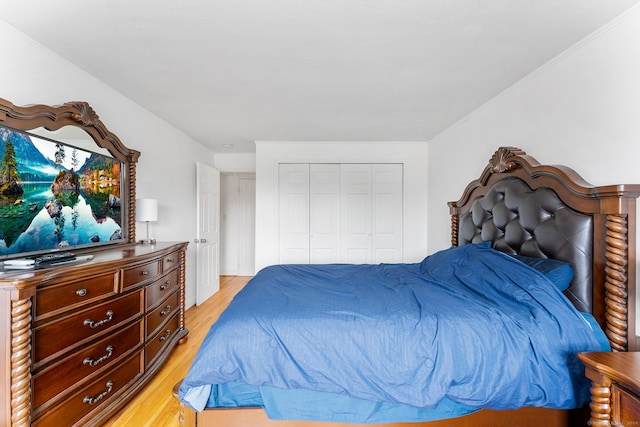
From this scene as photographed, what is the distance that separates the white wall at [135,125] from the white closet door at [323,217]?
1741 mm

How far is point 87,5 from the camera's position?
5.02 ft

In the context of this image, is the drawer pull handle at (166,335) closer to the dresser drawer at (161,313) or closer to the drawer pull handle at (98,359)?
the dresser drawer at (161,313)

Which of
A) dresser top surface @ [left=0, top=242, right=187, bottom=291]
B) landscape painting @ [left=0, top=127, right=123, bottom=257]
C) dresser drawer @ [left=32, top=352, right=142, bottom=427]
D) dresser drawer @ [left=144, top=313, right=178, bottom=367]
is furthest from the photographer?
dresser drawer @ [left=144, top=313, right=178, bottom=367]

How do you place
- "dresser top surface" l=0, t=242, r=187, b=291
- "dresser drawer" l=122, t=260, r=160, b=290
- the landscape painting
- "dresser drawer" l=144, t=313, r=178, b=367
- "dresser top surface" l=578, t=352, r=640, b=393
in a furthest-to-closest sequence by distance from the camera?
"dresser drawer" l=144, t=313, r=178, b=367, "dresser drawer" l=122, t=260, r=160, b=290, the landscape painting, "dresser top surface" l=0, t=242, r=187, b=291, "dresser top surface" l=578, t=352, r=640, b=393

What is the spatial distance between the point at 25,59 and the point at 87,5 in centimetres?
70

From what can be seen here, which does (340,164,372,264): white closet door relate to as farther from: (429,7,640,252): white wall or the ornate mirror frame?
the ornate mirror frame

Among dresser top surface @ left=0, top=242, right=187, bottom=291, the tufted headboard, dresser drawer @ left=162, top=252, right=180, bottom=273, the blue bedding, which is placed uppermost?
the tufted headboard

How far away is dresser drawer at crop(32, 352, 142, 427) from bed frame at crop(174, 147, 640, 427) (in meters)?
0.69

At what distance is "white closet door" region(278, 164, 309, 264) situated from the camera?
444cm

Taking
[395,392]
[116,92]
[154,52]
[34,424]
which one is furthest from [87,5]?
[395,392]

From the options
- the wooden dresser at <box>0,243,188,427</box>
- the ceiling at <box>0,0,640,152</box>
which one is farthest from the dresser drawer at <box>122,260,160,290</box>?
the ceiling at <box>0,0,640,152</box>

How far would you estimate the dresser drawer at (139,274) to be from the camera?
1.96 m

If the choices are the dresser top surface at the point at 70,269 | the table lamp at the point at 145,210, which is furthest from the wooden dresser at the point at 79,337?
the table lamp at the point at 145,210

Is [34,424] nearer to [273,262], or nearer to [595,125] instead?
[273,262]
